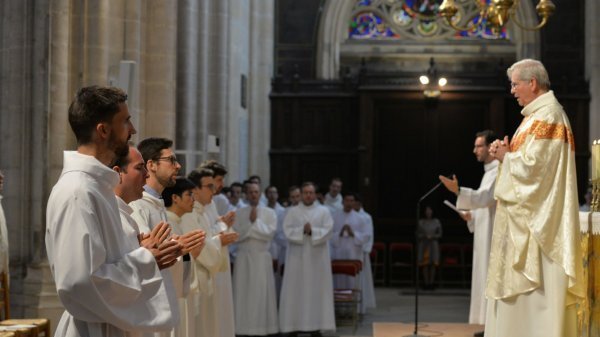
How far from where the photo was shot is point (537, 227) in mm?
6266

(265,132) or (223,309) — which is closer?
(223,309)

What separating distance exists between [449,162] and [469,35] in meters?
3.83

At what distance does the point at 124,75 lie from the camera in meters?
7.95

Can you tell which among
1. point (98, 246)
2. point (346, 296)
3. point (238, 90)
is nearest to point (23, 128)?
point (346, 296)

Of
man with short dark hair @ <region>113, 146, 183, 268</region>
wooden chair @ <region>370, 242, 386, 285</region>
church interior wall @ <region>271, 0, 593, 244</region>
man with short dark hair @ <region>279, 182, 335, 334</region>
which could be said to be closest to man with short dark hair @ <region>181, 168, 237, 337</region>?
man with short dark hair @ <region>113, 146, 183, 268</region>

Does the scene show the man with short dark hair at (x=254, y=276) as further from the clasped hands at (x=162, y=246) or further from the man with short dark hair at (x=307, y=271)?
the clasped hands at (x=162, y=246)

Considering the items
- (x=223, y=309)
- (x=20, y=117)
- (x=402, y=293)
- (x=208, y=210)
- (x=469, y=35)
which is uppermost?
(x=469, y=35)

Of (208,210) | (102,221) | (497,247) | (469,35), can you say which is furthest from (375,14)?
(102,221)

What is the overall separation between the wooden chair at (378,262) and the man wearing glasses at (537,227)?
41.3 ft

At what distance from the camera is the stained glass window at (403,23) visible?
22969 mm

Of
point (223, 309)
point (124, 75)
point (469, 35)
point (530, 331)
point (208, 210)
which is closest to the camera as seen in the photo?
point (530, 331)

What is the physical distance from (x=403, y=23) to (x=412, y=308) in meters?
9.52

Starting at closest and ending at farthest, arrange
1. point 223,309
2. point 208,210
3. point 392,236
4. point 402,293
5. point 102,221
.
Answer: point 102,221
point 223,309
point 208,210
point 402,293
point 392,236

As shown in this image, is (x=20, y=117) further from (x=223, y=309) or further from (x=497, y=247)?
(x=497, y=247)
